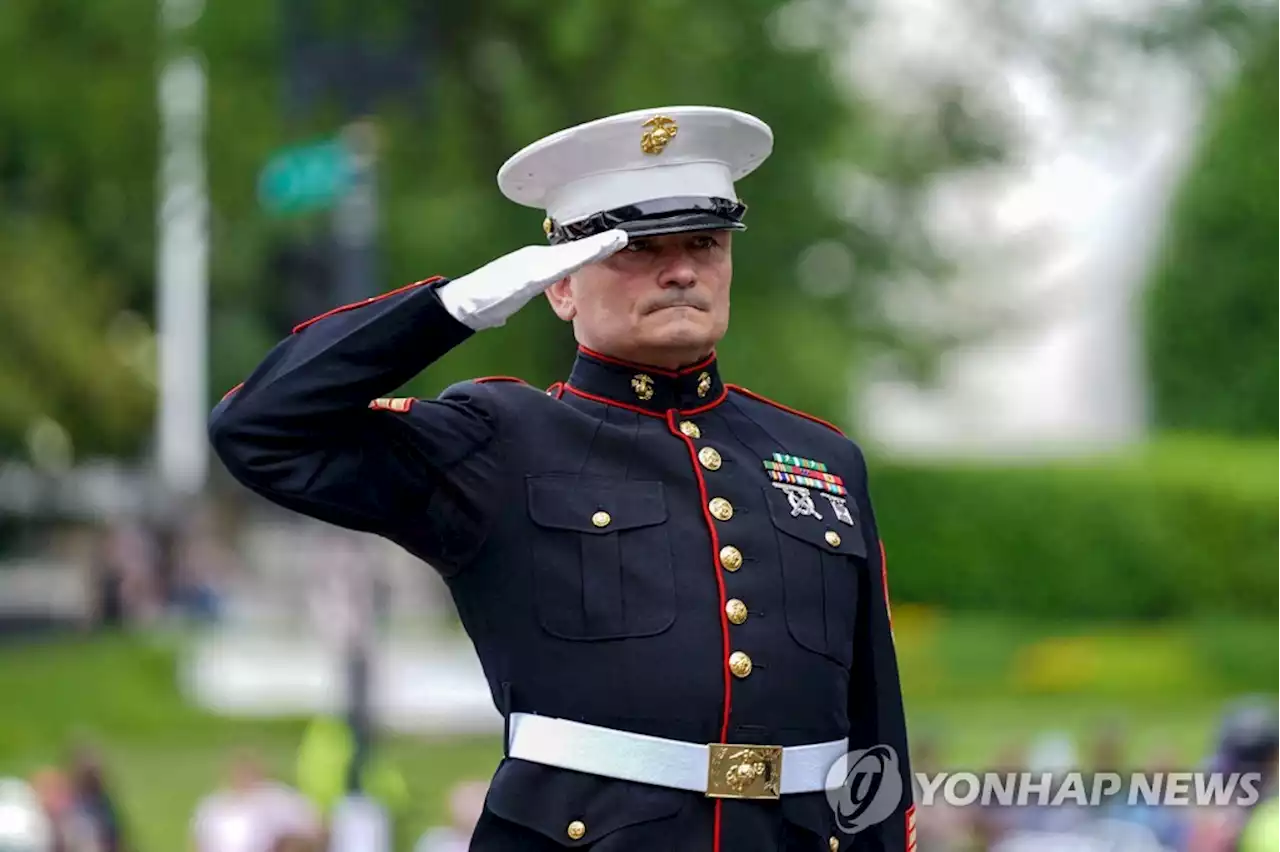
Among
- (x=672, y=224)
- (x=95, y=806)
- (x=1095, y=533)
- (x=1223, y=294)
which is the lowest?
(x=95, y=806)

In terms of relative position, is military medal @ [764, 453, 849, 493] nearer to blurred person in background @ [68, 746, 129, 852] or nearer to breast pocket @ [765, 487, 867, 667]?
breast pocket @ [765, 487, 867, 667]

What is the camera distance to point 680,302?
11.7ft

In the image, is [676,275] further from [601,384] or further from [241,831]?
[241,831]

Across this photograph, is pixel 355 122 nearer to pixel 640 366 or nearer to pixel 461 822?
pixel 461 822

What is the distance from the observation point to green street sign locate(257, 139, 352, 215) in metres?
9.92

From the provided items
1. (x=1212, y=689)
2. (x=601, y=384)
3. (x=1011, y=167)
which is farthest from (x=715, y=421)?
(x=1212, y=689)

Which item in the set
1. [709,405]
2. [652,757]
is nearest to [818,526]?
[709,405]

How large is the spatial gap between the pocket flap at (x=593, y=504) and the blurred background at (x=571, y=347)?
145 inches

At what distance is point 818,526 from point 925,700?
19245 mm

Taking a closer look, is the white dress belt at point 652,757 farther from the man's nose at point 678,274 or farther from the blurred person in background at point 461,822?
the blurred person in background at point 461,822

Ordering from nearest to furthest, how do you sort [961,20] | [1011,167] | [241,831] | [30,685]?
1. [241,831]
2. [961,20]
3. [1011,167]
4. [30,685]

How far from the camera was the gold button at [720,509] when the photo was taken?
11.9 ft

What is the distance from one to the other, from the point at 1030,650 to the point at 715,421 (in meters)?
20.9

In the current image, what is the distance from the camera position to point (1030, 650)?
24.2m
